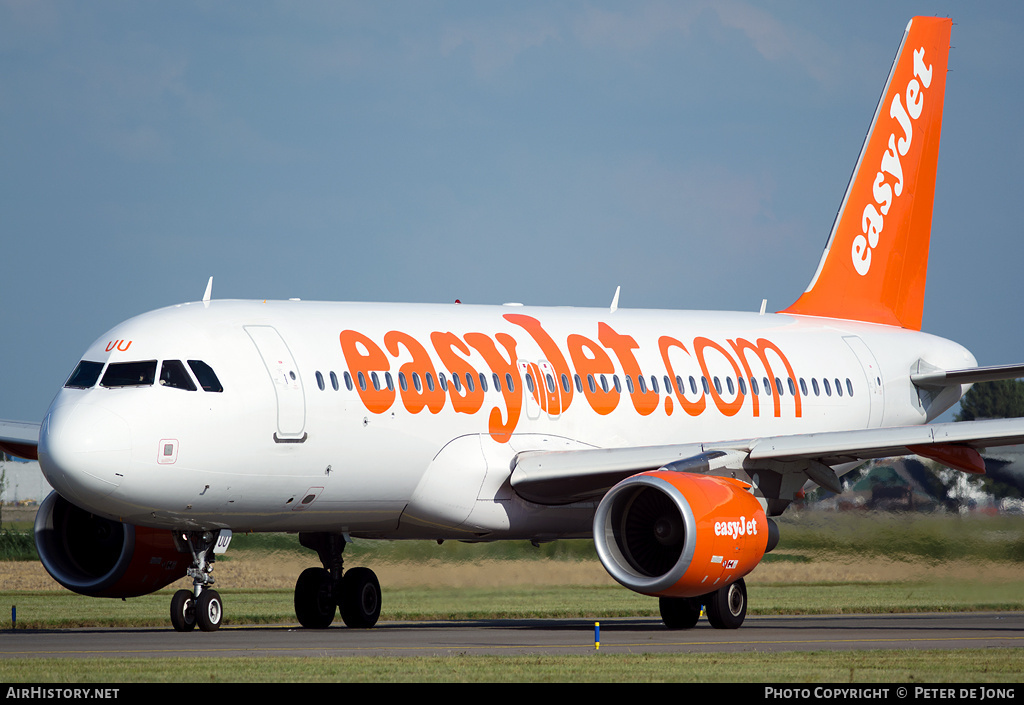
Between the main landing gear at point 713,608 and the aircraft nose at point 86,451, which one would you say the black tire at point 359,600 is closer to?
the main landing gear at point 713,608

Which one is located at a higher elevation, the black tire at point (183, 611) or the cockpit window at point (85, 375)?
the cockpit window at point (85, 375)

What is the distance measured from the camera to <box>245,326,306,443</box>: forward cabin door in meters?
17.6

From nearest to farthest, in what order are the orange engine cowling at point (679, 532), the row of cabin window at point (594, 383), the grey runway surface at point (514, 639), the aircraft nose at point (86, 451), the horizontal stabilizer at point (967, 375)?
the grey runway surface at point (514, 639)
the aircraft nose at point (86, 451)
the orange engine cowling at point (679, 532)
the row of cabin window at point (594, 383)
the horizontal stabilizer at point (967, 375)

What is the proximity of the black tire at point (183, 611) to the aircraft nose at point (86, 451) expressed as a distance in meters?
1.86

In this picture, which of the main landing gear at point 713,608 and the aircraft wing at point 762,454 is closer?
the aircraft wing at point 762,454

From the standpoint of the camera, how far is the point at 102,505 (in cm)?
1648

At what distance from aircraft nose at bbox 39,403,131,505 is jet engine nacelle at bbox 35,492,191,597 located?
320 centimetres

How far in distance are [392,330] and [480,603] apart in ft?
14.4

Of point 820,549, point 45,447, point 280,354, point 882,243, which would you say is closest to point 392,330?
point 280,354

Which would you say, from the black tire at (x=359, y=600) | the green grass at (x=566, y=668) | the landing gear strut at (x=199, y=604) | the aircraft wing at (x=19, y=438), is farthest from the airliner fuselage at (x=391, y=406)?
the aircraft wing at (x=19, y=438)

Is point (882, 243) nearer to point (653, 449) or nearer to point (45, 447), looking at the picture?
point (653, 449)

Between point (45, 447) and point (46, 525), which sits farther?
point (46, 525)

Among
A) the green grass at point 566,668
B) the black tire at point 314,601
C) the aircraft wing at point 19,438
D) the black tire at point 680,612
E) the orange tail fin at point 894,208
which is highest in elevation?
the orange tail fin at point 894,208

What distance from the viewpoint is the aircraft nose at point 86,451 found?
16.0 meters
